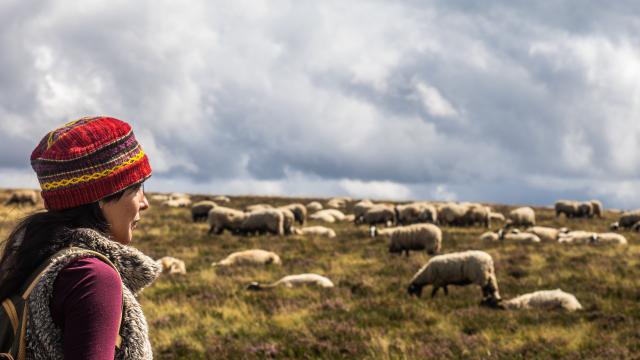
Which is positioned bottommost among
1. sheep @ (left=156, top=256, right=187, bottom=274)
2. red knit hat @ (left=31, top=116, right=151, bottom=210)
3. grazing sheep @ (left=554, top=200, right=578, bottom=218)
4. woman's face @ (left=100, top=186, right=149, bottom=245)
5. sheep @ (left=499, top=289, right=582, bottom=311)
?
sheep @ (left=156, top=256, right=187, bottom=274)

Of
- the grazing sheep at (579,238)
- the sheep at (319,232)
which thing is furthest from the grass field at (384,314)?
the sheep at (319,232)

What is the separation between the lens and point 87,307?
6.19 ft

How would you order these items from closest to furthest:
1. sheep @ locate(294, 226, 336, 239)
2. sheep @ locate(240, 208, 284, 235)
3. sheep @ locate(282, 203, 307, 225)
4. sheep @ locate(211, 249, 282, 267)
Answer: sheep @ locate(211, 249, 282, 267)
sheep @ locate(294, 226, 336, 239)
sheep @ locate(240, 208, 284, 235)
sheep @ locate(282, 203, 307, 225)

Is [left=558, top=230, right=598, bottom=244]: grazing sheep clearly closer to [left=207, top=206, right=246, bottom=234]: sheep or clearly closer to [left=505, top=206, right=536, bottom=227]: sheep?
[left=505, top=206, right=536, bottom=227]: sheep

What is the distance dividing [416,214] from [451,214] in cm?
255

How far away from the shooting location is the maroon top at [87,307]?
188 centimetres

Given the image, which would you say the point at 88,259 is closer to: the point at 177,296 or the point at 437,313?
the point at 437,313

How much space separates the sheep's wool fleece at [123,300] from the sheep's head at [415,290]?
13.5 m

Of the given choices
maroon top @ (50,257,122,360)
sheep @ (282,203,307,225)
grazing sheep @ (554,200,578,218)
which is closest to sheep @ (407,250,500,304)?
maroon top @ (50,257,122,360)

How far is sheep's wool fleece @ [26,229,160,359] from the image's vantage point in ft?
6.43

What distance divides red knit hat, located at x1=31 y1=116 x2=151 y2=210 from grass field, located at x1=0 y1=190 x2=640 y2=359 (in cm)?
331

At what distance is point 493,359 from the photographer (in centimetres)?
945

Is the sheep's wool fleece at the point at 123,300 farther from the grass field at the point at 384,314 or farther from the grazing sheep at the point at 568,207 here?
the grazing sheep at the point at 568,207

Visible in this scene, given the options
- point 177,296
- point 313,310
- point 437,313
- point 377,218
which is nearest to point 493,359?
point 437,313
